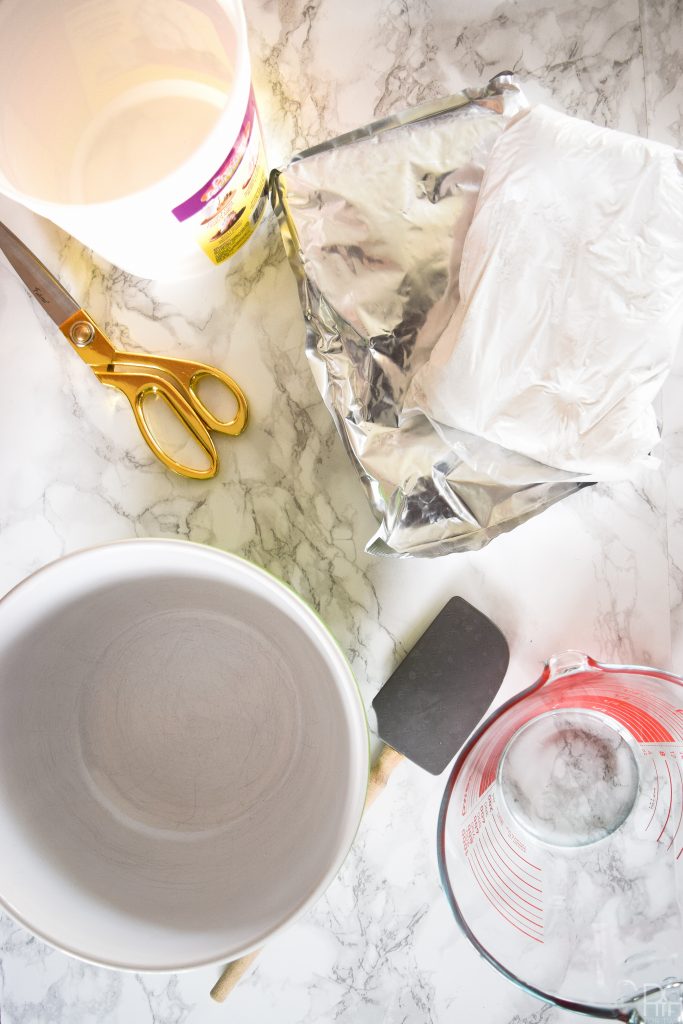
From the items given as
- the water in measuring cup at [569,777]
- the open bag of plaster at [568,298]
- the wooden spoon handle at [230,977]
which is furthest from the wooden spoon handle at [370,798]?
the open bag of plaster at [568,298]

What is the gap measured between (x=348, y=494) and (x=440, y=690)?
0.18 metres

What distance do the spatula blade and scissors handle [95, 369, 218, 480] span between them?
227 millimetres

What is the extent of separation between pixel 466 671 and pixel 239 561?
24 centimetres

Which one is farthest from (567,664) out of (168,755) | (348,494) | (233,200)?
(233,200)

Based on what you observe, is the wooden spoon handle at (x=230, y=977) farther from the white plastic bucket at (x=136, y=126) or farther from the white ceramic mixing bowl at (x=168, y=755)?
the white plastic bucket at (x=136, y=126)

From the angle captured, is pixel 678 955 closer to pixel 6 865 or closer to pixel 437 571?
pixel 437 571

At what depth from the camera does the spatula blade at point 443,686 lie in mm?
605

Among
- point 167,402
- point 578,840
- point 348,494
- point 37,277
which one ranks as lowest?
point 578,840

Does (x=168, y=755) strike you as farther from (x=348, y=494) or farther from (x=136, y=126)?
(x=136, y=126)

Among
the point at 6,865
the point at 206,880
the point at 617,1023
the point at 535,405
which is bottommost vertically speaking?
the point at 617,1023

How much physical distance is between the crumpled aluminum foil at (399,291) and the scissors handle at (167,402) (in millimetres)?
107

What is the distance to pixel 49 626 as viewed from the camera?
1.75 ft

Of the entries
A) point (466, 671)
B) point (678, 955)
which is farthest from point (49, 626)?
point (678, 955)

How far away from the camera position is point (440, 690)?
61 centimetres
